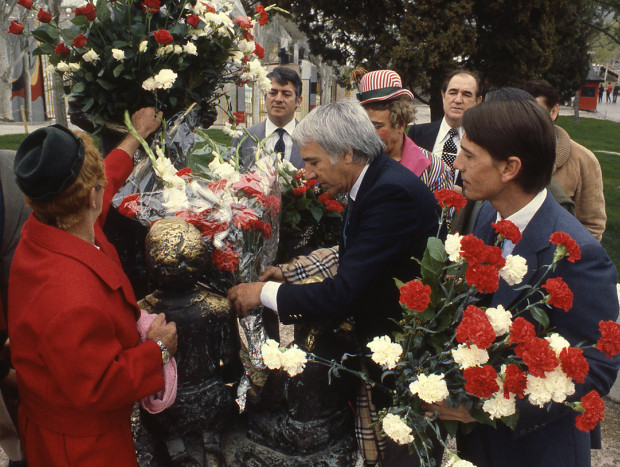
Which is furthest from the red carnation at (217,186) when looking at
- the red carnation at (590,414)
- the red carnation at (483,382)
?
the red carnation at (590,414)

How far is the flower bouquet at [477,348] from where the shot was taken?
1.39m

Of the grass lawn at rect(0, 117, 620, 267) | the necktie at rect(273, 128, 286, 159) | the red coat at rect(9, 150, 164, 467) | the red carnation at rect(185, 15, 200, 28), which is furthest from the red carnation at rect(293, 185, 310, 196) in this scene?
the grass lawn at rect(0, 117, 620, 267)

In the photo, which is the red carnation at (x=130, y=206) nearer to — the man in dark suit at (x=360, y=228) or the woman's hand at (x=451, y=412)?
the man in dark suit at (x=360, y=228)

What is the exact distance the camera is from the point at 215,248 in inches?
81.4

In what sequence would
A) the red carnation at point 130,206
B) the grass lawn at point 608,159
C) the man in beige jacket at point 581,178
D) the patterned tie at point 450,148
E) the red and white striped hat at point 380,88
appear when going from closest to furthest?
the red carnation at point 130,206
the red and white striped hat at point 380,88
the man in beige jacket at point 581,178
the patterned tie at point 450,148
the grass lawn at point 608,159

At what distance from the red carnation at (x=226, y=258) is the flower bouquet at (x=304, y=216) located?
441 millimetres

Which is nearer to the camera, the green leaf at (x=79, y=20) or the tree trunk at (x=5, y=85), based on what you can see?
the green leaf at (x=79, y=20)

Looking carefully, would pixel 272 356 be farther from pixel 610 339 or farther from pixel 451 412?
pixel 610 339

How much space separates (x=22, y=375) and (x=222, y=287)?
0.76m

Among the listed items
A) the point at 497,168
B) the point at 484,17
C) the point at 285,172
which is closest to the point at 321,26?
the point at 484,17

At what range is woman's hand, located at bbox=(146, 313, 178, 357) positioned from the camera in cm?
182

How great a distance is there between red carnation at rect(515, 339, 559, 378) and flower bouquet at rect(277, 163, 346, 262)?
1232 millimetres

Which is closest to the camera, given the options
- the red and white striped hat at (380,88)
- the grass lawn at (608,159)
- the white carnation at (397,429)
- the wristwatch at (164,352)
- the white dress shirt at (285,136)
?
the white carnation at (397,429)

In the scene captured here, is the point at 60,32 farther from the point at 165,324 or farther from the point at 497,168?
the point at 497,168
